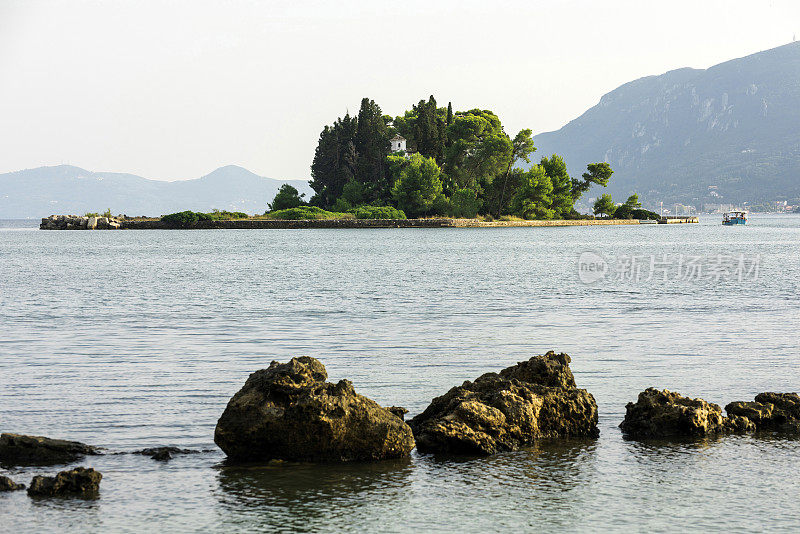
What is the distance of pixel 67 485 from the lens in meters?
11.5

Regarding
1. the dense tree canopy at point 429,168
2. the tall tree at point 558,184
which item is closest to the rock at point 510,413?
the dense tree canopy at point 429,168

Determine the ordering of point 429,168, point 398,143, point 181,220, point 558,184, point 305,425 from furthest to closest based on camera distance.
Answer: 1. point 558,184
2. point 398,143
3. point 181,220
4. point 429,168
5. point 305,425

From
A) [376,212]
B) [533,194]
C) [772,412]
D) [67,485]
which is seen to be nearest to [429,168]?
[376,212]

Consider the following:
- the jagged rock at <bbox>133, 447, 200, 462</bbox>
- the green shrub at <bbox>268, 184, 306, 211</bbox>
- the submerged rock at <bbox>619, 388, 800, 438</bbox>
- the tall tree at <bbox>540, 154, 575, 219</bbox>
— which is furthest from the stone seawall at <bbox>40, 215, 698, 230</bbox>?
the jagged rock at <bbox>133, 447, 200, 462</bbox>

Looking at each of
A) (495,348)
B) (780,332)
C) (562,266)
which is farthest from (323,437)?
(562,266)

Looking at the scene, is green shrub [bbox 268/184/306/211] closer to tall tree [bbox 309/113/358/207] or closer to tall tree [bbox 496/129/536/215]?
tall tree [bbox 309/113/358/207]

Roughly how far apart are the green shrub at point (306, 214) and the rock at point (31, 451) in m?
147

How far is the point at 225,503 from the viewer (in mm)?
11258

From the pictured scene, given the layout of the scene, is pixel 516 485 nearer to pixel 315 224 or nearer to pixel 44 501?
pixel 44 501

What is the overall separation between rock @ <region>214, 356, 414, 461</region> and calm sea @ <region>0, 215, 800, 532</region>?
1.09ft

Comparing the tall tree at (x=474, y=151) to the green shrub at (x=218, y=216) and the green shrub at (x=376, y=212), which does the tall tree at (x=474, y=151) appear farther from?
the green shrub at (x=218, y=216)

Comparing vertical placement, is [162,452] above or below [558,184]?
below

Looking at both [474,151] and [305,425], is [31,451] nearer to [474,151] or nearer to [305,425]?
[305,425]

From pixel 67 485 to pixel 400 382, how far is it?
8695mm
